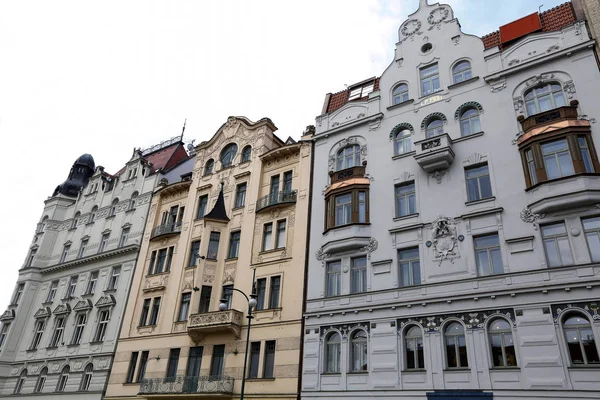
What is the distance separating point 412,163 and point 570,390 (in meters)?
13.0

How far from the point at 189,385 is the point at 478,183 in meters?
19.5

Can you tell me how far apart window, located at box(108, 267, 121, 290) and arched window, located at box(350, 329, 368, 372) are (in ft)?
69.0

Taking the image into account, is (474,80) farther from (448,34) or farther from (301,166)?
(301,166)

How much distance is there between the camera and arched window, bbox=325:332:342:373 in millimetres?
23031

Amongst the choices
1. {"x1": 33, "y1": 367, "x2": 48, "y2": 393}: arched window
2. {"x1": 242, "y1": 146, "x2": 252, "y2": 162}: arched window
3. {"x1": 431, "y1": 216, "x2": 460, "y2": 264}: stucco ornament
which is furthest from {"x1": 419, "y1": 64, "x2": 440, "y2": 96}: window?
{"x1": 33, "y1": 367, "x2": 48, "y2": 393}: arched window

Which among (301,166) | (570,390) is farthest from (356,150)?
(570,390)

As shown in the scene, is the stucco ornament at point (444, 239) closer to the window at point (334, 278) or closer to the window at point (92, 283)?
the window at point (334, 278)

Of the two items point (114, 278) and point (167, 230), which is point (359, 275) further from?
point (114, 278)

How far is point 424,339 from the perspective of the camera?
20875mm

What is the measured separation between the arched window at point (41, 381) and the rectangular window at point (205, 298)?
1550 cm

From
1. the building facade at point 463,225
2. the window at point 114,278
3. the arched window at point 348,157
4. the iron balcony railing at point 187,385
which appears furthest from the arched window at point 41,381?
the arched window at point 348,157

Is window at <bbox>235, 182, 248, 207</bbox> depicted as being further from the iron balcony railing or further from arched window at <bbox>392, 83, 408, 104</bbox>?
arched window at <bbox>392, 83, 408, 104</bbox>

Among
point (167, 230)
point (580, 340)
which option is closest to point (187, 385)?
point (167, 230)

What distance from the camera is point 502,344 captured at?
62.5 feet
